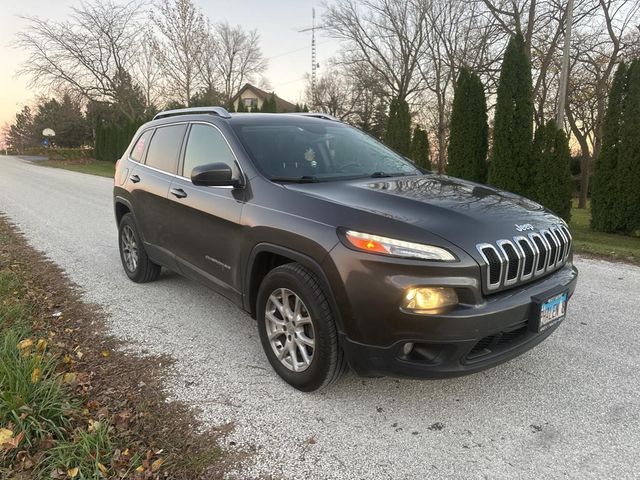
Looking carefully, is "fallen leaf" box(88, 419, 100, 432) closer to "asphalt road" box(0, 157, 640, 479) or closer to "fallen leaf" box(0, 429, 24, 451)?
"fallen leaf" box(0, 429, 24, 451)

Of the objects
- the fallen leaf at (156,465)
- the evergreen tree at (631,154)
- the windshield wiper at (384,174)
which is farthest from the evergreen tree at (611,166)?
the fallen leaf at (156,465)

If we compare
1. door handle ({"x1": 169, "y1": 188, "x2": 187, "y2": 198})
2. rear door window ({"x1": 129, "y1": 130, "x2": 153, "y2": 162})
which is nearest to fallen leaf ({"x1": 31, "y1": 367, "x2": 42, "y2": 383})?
door handle ({"x1": 169, "y1": 188, "x2": 187, "y2": 198})

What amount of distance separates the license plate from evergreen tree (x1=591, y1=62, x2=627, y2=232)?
10.1 m

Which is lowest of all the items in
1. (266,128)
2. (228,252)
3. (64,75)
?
(228,252)

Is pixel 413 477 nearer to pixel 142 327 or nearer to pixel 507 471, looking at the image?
pixel 507 471

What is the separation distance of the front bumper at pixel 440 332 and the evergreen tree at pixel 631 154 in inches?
406

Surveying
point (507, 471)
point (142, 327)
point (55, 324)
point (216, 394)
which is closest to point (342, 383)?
point (216, 394)

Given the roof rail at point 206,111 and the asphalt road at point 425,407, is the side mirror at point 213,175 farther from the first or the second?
the asphalt road at point 425,407

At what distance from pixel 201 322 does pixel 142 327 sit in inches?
20.0

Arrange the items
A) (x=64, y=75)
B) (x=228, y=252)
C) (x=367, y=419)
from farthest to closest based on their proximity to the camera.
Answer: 1. (x=64, y=75)
2. (x=228, y=252)
3. (x=367, y=419)

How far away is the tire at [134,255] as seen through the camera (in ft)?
17.0

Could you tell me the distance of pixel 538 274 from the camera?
2797mm

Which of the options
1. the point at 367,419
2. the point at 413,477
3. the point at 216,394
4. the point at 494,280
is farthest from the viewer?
the point at 216,394

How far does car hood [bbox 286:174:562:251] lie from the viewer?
258 centimetres
